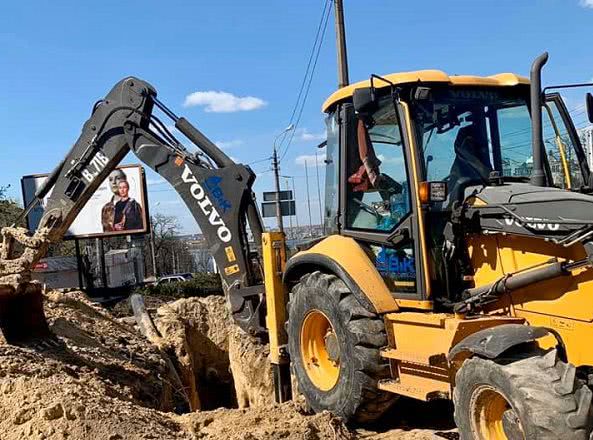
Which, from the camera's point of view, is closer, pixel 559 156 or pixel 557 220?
pixel 557 220

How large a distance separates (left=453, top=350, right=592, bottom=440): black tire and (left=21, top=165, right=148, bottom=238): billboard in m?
22.9

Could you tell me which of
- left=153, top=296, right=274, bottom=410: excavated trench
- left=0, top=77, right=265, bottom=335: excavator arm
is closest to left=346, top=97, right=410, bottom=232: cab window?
left=0, top=77, right=265, bottom=335: excavator arm

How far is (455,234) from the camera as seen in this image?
4.79 metres

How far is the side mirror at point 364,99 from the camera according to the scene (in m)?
4.93

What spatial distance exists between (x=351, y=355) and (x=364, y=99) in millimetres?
1930

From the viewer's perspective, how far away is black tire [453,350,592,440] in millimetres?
3432

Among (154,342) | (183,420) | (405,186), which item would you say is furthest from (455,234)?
(154,342)

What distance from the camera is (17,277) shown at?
765 centimetres

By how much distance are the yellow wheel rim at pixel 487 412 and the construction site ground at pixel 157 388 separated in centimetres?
83

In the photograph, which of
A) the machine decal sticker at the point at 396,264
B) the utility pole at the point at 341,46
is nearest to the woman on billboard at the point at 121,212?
the utility pole at the point at 341,46

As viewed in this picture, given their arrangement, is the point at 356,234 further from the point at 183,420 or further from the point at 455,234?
the point at 183,420

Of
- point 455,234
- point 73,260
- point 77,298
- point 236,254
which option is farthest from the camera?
point 73,260

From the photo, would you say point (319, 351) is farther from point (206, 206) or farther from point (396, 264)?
point (206, 206)

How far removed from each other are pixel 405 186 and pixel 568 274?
1.37 metres
